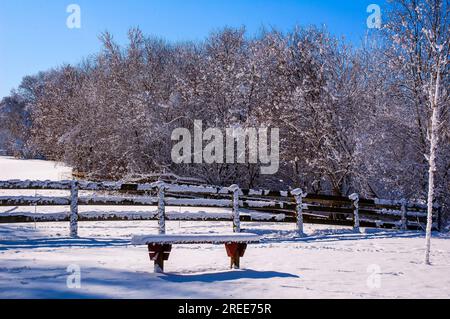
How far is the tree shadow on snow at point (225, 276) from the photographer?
6.41 metres

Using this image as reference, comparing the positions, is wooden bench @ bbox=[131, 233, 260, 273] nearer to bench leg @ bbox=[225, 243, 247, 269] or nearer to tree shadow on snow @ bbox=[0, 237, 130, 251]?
bench leg @ bbox=[225, 243, 247, 269]

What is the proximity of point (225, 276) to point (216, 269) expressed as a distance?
755mm

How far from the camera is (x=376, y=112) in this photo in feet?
62.7

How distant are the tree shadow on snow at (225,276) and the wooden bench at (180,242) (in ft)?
1.00

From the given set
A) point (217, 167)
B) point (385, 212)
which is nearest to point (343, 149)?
point (385, 212)

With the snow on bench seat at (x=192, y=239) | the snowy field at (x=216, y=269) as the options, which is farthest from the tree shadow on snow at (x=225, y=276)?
the snow on bench seat at (x=192, y=239)

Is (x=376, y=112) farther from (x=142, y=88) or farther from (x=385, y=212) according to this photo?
(x=142, y=88)

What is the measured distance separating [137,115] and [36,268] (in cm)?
1846

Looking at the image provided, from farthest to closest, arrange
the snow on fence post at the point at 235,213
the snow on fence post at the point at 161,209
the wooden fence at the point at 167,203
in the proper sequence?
the snow on fence post at the point at 235,213
the snow on fence post at the point at 161,209
the wooden fence at the point at 167,203

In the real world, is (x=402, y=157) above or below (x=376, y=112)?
below

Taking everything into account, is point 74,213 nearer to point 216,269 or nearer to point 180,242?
point 216,269

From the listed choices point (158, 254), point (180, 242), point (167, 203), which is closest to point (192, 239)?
point (180, 242)

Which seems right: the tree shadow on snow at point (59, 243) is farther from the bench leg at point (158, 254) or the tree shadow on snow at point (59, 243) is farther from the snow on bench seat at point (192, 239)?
the snow on bench seat at point (192, 239)

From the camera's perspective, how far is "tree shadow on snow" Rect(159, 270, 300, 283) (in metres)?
6.41
